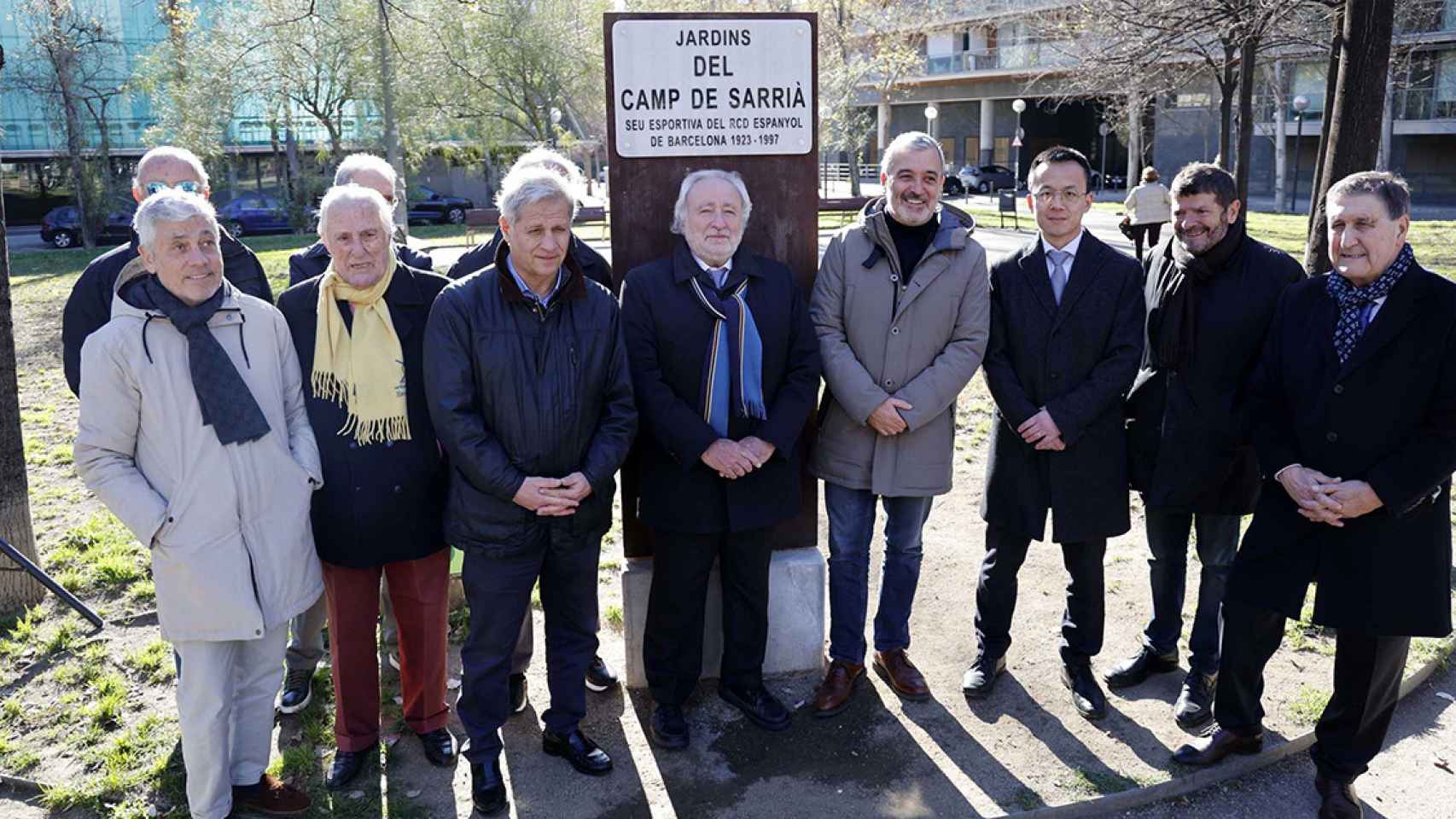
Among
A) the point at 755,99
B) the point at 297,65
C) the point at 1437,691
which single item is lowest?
the point at 1437,691

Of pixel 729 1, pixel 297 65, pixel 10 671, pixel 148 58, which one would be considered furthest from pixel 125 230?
pixel 10 671

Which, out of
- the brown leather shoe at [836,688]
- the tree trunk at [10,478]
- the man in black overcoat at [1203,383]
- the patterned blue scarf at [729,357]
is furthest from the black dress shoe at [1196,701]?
the tree trunk at [10,478]

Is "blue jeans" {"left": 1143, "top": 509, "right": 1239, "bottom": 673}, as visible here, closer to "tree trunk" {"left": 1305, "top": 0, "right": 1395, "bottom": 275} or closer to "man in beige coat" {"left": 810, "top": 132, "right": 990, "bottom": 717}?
"man in beige coat" {"left": 810, "top": 132, "right": 990, "bottom": 717}

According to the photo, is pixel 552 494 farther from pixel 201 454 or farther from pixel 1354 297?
pixel 1354 297

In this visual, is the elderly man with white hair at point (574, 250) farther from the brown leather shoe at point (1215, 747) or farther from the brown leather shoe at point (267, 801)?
the brown leather shoe at point (1215, 747)

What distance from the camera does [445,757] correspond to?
369cm

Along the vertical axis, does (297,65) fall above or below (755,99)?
above

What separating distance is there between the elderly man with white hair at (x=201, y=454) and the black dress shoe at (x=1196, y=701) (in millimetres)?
3141

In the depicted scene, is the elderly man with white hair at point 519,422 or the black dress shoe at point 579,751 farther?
the black dress shoe at point 579,751

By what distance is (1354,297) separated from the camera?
3.24 metres

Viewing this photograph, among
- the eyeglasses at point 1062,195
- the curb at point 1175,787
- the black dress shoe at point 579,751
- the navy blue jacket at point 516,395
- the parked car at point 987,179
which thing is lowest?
the curb at point 1175,787

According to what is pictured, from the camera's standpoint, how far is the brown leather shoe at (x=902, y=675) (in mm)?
4113

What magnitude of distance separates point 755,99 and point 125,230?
31477 millimetres

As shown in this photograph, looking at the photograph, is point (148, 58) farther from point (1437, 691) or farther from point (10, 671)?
point (1437, 691)
